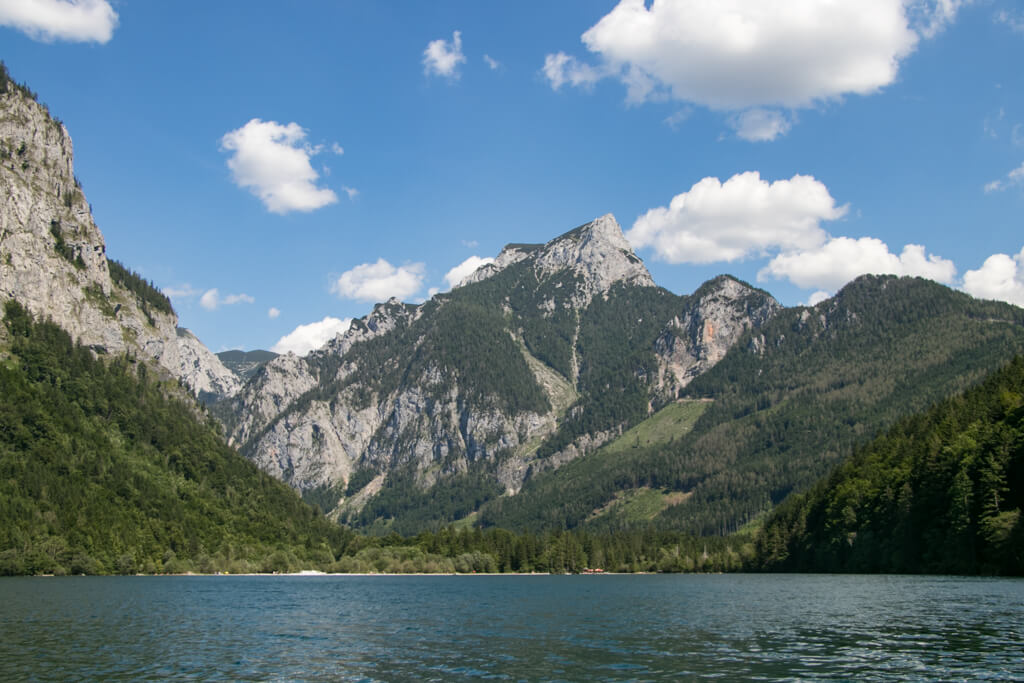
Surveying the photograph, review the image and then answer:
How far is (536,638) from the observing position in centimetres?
6738

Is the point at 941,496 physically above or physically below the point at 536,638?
above

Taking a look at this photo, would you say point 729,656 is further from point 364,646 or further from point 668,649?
point 364,646

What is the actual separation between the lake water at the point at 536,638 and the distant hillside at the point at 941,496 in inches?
763

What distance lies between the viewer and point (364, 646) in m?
63.2

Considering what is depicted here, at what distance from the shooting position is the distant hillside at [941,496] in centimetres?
12250

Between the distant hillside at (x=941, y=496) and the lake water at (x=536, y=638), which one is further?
the distant hillside at (x=941, y=496)

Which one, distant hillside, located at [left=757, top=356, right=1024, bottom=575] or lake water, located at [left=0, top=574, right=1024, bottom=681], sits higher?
distant hillside, located at [left=757, top=356, right=1024, bottom=575]

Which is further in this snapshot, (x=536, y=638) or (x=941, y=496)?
(x=941, y=496)

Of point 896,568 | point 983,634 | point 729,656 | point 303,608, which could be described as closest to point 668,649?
point 729,656

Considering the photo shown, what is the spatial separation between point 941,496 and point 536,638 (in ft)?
332

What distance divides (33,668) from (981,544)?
5080 inches

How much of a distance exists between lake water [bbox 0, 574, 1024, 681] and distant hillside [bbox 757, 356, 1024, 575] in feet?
63.6

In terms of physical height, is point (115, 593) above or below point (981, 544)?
below

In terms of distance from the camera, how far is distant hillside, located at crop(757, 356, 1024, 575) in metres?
122
